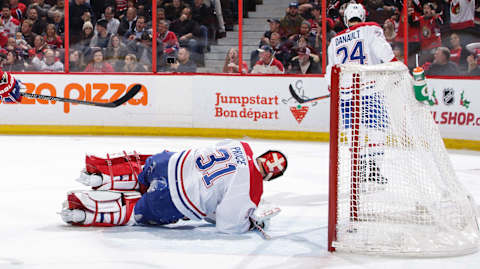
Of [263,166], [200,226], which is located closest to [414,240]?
[263,166]

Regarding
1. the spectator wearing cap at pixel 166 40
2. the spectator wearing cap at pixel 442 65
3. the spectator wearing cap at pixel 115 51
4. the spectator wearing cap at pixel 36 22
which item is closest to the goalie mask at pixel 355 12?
the spectator wearing cap at pixel 442 65

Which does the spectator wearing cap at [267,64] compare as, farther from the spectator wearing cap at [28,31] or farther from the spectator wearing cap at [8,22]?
the spectator wearing cap at [8,22]

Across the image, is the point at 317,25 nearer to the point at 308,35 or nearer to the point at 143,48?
the point at 308,35

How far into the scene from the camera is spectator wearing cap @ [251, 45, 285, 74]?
8078 millimetres

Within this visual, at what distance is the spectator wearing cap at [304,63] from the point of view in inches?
312

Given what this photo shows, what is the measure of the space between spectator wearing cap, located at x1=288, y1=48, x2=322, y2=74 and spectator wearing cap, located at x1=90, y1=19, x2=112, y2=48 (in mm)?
2299

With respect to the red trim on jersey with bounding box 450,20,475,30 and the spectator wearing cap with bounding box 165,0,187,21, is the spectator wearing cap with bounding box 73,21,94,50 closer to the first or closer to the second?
the spectator wearing cap with bounding box 165,0,187,21

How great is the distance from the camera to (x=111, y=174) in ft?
12.3

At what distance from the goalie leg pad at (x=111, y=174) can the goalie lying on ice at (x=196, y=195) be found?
200mm

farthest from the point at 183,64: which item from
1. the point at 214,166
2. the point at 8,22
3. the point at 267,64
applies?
the point at 214,166

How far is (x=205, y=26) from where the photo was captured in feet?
27.5

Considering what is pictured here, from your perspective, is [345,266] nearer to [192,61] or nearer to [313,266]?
[313,266]

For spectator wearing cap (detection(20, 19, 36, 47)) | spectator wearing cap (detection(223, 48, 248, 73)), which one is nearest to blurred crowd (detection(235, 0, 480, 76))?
spectator wearing cap (detection(223, 48, 248, 73))

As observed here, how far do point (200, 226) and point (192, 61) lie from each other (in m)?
4.89
